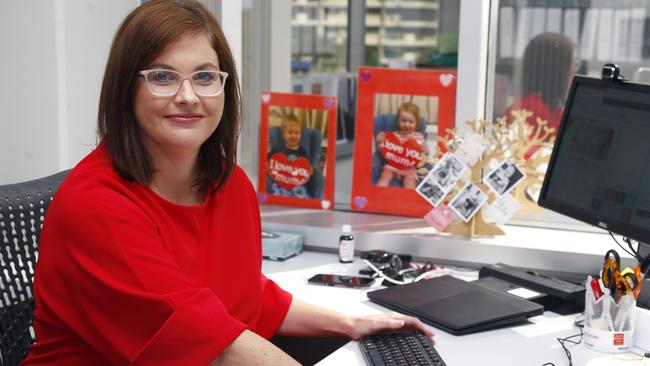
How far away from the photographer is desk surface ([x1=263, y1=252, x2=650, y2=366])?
66.7 inches

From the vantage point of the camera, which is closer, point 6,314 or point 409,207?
point 6,314

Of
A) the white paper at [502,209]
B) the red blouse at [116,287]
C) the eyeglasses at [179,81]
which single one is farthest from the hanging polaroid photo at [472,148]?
the red blouse at [116,287]

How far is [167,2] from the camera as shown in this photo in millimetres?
1629

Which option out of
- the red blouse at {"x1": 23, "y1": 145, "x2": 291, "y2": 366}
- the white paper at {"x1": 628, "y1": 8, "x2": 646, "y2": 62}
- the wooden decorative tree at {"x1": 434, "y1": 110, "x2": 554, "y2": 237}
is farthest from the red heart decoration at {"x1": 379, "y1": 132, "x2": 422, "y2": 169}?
the red blouse at {"x1": 23, "y1": 145, "x2": 291, "y2": 366}

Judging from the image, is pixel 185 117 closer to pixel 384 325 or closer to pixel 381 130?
pixel 384 325

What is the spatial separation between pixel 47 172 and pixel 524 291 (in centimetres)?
149

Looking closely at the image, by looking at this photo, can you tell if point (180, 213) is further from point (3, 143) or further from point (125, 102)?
point (3, 143)

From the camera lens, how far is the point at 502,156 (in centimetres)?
249

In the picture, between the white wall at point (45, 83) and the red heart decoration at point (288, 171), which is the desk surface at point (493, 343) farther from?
the white wall at point (45, 83)

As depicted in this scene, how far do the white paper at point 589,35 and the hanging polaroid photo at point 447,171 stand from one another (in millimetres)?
995

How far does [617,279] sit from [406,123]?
3.59 ft

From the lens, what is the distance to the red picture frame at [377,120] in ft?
8.73

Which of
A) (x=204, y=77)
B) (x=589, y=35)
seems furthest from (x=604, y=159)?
(x=589, y=35)

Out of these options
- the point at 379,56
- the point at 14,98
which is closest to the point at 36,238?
the point at 14,98
